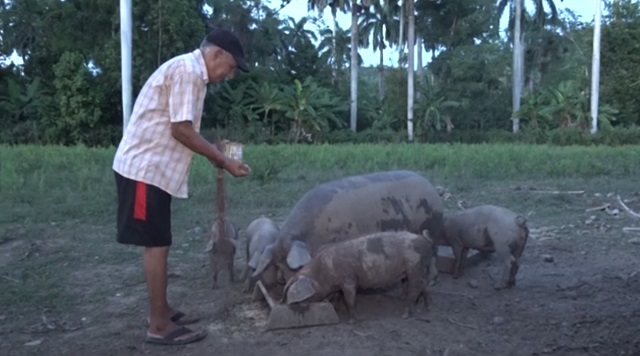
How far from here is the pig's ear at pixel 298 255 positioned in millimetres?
4953

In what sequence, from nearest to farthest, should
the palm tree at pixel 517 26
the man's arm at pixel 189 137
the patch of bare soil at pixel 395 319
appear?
1. the man's arm at pixel 189 137
2. the patch of bare soil at pixel 395 319
3. the palm tree at pixel 517 26

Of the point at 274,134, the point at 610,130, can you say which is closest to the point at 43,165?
the point at 274,134

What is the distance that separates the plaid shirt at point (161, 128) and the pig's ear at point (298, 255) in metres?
0.93

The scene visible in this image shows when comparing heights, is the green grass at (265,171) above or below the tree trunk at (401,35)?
below

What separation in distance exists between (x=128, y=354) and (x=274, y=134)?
28854 mm

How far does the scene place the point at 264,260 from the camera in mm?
5176

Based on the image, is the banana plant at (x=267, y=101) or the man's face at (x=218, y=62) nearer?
the man's face at (x=218, y=62)

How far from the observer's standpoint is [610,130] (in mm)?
29531

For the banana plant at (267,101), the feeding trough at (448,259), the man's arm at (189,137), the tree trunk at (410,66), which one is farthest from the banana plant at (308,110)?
the man's arm at (189,137)

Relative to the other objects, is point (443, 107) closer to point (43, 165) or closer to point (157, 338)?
point (43, 165)

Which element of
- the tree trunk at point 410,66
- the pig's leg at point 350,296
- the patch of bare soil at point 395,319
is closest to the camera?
the patch of bare soil at point 395,319

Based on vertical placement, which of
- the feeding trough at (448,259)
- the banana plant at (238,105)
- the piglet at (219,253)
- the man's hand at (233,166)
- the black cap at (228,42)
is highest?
the banana plant at (238,105)

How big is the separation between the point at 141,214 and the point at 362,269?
1395mm

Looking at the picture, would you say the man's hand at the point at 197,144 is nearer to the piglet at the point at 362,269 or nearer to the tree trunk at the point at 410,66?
the piglet at the point at 362,269
